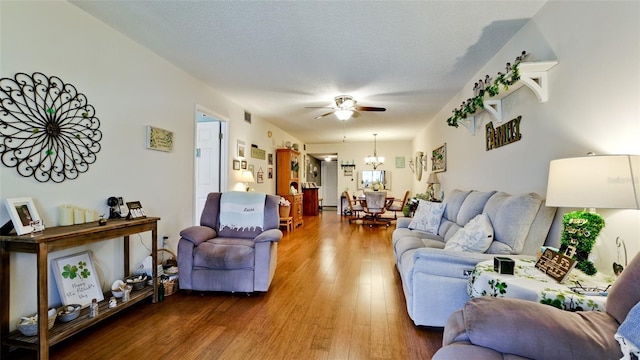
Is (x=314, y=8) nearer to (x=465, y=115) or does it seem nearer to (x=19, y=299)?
(x=465, y=115)

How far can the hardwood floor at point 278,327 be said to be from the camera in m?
1.81

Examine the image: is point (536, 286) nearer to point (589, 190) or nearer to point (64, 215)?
point (589, 190)

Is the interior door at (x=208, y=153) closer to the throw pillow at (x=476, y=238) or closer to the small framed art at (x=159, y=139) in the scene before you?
the small framed art at (x=159, y=139)

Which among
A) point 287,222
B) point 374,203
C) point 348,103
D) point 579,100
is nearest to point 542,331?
point 579,100

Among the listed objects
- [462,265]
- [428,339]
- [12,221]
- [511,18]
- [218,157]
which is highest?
[511,18]

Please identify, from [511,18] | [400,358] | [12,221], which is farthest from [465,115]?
[12,221]

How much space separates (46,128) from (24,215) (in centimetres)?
67

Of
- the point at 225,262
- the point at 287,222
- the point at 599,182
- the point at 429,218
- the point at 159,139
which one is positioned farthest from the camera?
the point at 287,222

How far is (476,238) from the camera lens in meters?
2.11

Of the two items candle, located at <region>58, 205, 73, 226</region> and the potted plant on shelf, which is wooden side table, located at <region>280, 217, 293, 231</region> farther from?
candle, located at <region>58, 205, 73, 226</region>

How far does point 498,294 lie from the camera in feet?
4.51

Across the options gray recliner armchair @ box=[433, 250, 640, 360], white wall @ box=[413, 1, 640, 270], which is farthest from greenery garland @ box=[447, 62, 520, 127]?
gray recliner armchair @ box=[433, 250, 640, 360]

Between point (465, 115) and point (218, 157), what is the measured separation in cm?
375

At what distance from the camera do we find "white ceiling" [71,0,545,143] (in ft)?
7.16
